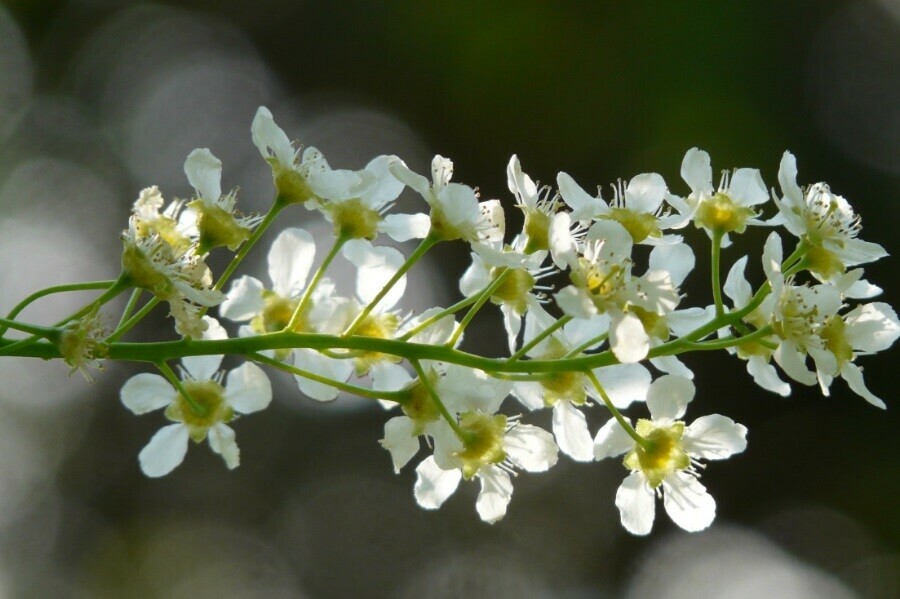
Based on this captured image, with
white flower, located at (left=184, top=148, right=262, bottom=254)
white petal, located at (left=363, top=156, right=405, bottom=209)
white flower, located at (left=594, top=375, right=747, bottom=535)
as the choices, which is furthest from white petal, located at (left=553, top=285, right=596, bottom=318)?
white flower, located at (left=184, top=148, right=262, bottom=254)

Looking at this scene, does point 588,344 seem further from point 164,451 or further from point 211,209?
point 164,451

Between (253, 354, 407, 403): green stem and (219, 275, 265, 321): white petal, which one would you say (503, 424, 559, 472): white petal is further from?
(219, 275, 265, 321): white petal

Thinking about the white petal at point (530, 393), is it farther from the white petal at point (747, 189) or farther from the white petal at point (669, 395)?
the white petal at point (747, 189)

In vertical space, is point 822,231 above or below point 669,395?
above

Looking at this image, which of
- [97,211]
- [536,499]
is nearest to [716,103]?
[536,499]

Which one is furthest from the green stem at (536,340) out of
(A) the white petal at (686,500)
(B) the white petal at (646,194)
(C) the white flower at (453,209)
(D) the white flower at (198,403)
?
(D) the white flower at (198,403)

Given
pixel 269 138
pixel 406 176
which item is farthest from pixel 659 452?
pixel 269 138

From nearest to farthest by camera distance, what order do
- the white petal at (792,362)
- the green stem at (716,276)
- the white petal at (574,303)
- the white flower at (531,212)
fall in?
the white petal at (574,303)
the white petal at (792,362)
the green stem at (716,276)
the white flower at (531,212)
